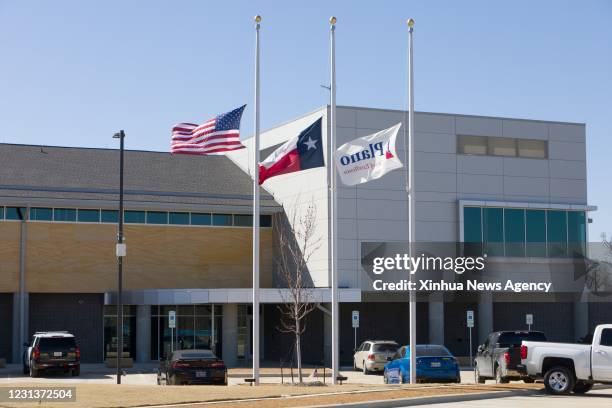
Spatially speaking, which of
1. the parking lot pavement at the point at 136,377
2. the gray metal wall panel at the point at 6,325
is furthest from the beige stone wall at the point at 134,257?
the parking lot pavement at the point at 136,377

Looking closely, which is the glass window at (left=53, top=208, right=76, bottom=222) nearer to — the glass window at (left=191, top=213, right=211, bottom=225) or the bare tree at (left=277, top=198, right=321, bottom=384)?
the glass window at (left=191, top=213, right=211, bottom=225)

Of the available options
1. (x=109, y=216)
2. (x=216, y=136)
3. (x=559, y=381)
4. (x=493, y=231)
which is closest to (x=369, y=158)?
(x=216, y=136)

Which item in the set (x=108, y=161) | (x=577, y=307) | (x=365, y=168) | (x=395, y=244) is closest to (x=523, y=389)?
(x=365, y=168)

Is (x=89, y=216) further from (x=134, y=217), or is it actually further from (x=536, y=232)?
(x=536, y=232)

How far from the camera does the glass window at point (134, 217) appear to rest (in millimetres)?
53000

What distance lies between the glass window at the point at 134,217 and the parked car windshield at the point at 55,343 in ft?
35.6

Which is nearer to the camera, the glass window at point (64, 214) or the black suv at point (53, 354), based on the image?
the black suv at point (53, 354)

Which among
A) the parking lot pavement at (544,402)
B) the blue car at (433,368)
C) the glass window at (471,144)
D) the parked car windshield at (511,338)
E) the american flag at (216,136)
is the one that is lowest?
the parking lot pavement at (544,402)

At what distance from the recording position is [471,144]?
53.5 meters

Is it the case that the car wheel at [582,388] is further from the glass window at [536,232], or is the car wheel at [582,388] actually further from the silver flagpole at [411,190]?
the glass window at [536,232]

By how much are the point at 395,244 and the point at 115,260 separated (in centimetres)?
1386

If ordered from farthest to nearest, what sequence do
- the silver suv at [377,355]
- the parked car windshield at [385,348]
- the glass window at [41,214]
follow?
the glass window at [41,214] < the parked car windshield at [385,348] < the silver suv at [377,355]

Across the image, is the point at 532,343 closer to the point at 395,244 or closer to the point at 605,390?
the point at 605,390

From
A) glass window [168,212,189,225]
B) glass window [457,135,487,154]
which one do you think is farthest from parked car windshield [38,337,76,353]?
glass window [457,135,487,154]
